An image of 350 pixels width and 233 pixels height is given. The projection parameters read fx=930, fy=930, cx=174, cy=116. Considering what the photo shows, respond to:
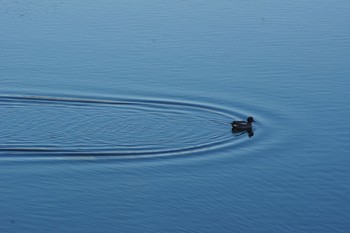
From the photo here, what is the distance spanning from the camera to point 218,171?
38.6 metres

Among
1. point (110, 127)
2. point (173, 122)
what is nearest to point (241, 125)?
point (173, 122)

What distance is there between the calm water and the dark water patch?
86 millimetres

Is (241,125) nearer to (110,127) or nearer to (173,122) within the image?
(173,122)

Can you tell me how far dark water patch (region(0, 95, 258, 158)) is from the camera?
40.2 metres

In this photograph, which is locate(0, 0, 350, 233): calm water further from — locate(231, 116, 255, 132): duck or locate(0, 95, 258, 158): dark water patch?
locate(231, 116, 255, 132): duck

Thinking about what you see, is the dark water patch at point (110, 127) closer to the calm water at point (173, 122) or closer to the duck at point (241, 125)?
the calm water at point (173, 122)

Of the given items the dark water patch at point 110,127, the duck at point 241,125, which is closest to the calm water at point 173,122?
the dark water patch at point 110,127

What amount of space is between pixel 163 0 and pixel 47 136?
30.2 m

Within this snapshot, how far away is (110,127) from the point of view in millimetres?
42219

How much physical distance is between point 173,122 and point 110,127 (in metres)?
2.97

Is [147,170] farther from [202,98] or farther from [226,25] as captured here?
[226,25]

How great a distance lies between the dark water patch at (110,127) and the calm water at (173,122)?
86mm

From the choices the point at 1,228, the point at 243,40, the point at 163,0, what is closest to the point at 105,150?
the point at 1,228

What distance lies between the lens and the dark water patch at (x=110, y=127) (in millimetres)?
40188
